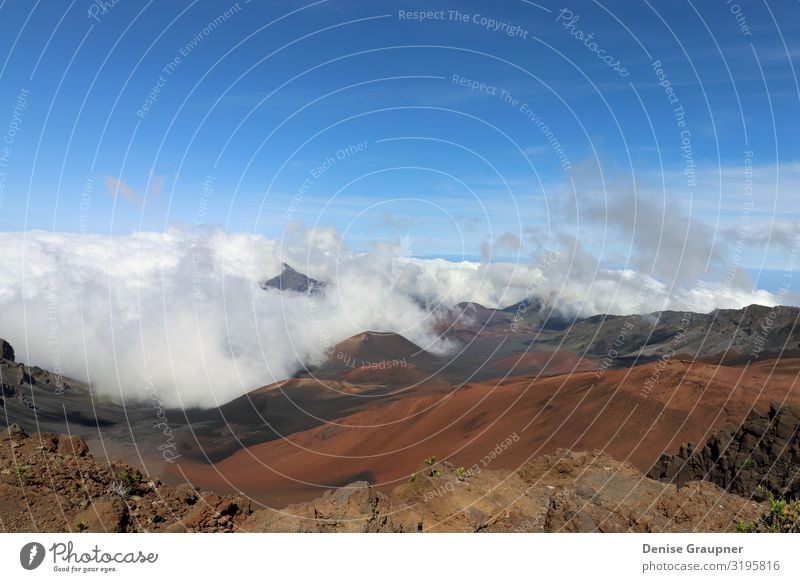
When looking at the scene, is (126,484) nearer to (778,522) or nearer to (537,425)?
(778,522)

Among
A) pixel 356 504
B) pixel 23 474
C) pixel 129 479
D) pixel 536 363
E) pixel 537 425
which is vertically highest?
pixel 23 474

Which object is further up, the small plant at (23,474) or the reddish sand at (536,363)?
the small plant at (23,474)
